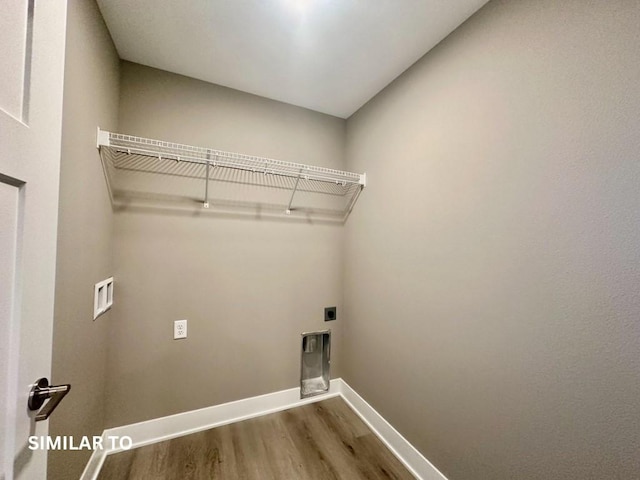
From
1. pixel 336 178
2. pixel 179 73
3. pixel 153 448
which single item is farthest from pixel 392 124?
pixel 153 448

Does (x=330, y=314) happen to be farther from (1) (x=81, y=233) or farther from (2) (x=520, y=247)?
(1) (x=81, y=233)

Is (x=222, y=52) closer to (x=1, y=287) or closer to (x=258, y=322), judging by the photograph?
(x=1, y=287)

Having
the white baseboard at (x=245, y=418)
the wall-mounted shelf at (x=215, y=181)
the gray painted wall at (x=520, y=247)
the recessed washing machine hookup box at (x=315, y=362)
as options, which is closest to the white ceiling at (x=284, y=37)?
the gray painted wall at (x=520, y=247)

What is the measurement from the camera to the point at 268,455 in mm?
1519

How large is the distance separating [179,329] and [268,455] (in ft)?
3.25

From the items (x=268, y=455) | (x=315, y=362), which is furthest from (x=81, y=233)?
(x=315, y=362)

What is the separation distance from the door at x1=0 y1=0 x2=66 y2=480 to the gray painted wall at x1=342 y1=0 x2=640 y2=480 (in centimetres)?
155

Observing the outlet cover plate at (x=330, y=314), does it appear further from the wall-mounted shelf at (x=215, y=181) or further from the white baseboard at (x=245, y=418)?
the wall-mounted shelf at (x=215, y=181)

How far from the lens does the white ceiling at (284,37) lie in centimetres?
119

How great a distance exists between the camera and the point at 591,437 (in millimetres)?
806

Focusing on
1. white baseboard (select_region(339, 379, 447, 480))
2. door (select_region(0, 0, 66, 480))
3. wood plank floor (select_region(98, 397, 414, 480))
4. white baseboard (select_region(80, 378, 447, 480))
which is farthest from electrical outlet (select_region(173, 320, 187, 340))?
white baseboard (select_region(339, 379, 447, 480))

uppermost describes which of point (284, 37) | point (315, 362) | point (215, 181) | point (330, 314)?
point (284, 37)

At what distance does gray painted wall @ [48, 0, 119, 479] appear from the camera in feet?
3.14

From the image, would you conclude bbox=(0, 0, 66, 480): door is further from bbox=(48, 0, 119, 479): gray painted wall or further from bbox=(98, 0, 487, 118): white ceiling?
bbox=(98, 0, 487, 118): white ceiling
